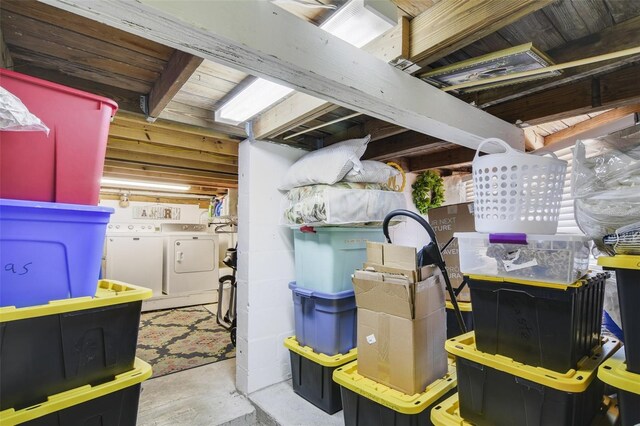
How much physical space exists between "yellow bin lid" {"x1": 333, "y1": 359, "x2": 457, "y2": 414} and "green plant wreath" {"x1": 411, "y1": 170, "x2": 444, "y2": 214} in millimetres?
2088

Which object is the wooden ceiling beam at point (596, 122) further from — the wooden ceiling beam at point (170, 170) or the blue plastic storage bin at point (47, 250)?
the wooden ceiling beam at point (170, 170)

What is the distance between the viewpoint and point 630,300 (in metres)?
0.99

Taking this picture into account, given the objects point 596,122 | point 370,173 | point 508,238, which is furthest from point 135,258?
point 596,122

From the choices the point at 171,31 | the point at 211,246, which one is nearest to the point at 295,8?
the point at 171,31

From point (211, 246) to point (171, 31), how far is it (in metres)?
5.12

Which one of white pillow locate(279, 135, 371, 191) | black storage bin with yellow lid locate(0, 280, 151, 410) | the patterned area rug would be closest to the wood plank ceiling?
white pillow locate(279, 135, 371, 191)

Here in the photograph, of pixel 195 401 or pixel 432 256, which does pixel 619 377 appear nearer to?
pixel 432 256

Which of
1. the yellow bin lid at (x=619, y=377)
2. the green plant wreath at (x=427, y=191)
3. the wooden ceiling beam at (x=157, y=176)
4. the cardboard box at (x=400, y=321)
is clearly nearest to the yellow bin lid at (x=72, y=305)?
the cardboard box at (x=400, y=321)

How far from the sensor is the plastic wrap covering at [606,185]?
3.44 ft

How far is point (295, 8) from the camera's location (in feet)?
3.98

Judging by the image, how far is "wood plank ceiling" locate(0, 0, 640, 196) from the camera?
4.09 ft

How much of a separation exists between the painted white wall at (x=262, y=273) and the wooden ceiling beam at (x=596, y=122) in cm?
233

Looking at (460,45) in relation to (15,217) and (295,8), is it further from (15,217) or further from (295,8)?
(15,217)

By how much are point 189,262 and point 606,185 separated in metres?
5.38
